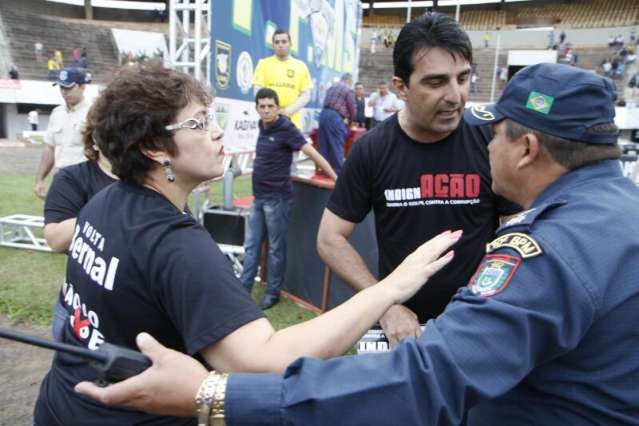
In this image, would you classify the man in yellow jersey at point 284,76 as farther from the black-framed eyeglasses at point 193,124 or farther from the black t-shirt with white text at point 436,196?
the black-framed eyeglasses at point 193,124

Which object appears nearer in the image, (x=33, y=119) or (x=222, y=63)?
(x=222, y=63)

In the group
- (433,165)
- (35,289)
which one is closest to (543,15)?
(35,289)

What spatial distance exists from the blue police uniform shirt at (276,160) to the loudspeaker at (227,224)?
35.9 inches

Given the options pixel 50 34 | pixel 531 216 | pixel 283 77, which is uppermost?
pixel 50 34

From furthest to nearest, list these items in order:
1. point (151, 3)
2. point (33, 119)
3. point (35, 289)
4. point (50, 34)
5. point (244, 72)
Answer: point (151, 3)
point (50, 34)
point (33, 119)
point (244, 72)
point (35, 289)

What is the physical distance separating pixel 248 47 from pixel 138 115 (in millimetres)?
5839

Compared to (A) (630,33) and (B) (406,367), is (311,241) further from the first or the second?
(A) (630,33)

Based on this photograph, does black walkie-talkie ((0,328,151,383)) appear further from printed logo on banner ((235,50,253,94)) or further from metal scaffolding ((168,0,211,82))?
printed logo on banner ((235,50,253,94))

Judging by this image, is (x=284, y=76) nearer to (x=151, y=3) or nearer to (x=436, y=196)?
(x=436, y=196)

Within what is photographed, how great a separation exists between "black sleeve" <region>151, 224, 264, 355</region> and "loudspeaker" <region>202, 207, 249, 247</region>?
421 cm

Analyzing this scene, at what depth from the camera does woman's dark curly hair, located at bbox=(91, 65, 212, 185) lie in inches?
54.8

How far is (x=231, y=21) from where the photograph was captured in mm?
6164

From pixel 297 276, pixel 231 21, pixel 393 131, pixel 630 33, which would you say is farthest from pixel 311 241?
pixel 630 33

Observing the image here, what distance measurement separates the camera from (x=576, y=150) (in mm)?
1181
